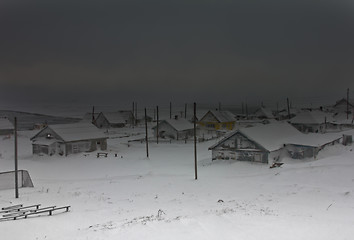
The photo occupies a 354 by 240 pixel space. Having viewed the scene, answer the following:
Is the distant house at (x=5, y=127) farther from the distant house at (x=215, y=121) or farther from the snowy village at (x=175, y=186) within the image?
A: the distant house at (x=215, y=121)

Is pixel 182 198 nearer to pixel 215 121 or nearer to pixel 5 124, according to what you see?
pixel 215 121

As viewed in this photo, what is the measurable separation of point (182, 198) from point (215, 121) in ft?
160

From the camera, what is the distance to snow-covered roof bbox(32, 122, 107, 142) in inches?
1575

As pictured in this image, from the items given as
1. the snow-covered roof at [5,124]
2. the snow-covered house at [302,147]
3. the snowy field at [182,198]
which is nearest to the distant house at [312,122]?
the snowy field at [182,198]

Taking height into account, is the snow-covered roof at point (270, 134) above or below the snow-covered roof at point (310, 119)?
below

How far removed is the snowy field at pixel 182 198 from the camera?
11.1 m

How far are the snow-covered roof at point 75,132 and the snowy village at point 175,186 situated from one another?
0.15 m

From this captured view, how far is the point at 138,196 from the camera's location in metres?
20.0

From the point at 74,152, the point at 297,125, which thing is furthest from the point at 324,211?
the point at 297,125

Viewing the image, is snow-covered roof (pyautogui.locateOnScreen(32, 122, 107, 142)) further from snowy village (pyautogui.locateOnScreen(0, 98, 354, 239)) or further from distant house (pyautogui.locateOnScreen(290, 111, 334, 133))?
distant house (pyautogui.locateOnScreen(290, 111, 334, 133))

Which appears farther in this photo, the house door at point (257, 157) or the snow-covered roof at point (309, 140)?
the snow-covered roof at point (309, 140)

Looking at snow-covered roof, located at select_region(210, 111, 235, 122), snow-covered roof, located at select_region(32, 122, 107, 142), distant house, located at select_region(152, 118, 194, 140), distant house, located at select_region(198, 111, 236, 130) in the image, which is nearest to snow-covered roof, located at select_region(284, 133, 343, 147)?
distant house, located at select_region(152, 118, 194, 140)

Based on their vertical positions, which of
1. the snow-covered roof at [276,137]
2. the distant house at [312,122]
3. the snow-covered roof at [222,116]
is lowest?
the snow-covered roof at [276,137]

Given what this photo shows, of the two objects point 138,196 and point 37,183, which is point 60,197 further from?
point 37,183
